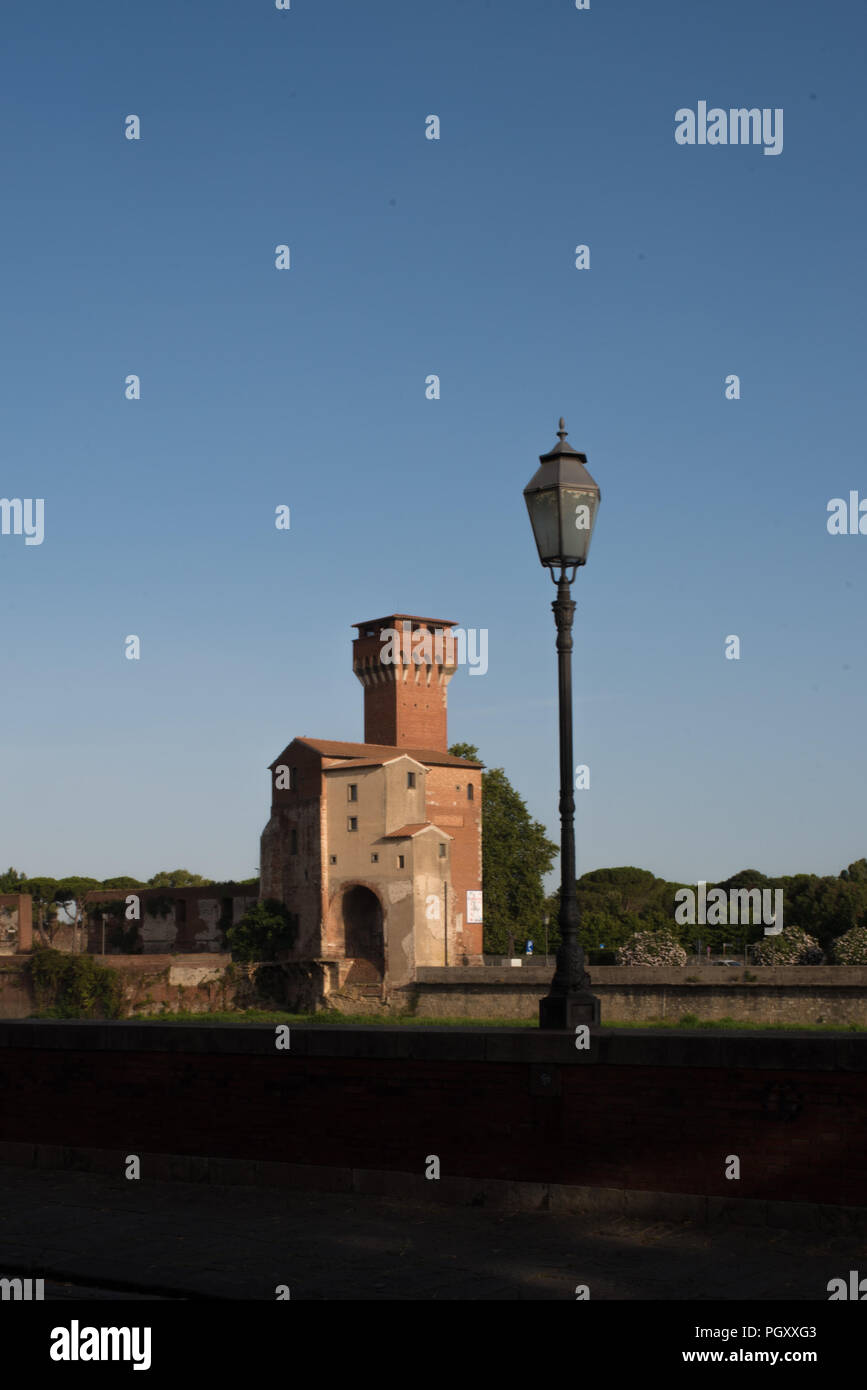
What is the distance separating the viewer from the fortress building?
2522 inches

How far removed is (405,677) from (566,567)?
210 feet

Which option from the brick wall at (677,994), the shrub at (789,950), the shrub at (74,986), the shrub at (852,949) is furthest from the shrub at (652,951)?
the shrub at (74,986)

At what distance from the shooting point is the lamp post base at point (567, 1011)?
369 inches

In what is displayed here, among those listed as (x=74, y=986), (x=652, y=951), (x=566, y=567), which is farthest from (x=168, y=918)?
(x=566, y=567)

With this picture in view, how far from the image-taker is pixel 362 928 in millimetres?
66438

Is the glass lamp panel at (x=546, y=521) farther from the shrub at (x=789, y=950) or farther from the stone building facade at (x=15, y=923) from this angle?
the stone building facade at (x=15, y=923)

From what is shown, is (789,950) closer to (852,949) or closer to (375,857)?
(852,949)

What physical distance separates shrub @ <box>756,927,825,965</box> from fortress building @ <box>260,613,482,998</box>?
46.5ft

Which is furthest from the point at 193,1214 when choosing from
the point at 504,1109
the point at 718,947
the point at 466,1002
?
the point at 718,947

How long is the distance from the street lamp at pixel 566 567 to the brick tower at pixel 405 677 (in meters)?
63.1

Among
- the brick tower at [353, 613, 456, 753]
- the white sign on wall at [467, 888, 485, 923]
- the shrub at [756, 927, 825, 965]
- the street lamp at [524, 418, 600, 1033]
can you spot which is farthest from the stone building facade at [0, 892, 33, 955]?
the street lamp at [524, 418, 600, 1033]

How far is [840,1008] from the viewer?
4681 centimetres

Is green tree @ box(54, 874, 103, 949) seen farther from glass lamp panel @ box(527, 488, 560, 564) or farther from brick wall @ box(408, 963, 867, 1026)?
glass lamp panel @ box(527, 488, 560, 564)

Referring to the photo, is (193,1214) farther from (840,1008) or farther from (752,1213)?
(840,1008)
